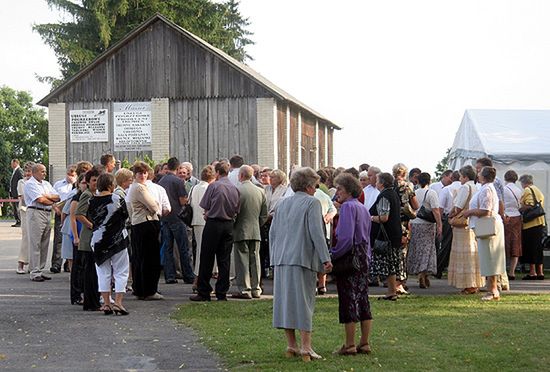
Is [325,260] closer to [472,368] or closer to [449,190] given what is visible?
[472,368]

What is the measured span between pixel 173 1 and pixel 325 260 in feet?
153

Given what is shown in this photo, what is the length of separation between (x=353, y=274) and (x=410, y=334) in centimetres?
176

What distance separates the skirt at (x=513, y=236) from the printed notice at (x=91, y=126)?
21348 millimetres

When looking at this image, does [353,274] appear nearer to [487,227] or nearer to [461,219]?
[487,227]

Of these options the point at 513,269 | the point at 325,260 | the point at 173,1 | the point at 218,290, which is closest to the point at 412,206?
the point at 218,290

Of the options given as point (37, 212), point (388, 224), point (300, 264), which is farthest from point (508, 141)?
point (300, 264)

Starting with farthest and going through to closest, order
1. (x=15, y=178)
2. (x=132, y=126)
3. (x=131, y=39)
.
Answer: (x=131, y=39), (x=132, y=126), (x=15, y=178)

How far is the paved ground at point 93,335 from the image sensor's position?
30.5 feet

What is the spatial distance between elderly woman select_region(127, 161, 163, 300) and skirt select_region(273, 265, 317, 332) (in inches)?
207

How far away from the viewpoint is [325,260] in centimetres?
927

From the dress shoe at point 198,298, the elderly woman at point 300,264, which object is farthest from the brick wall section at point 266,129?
the elderly woman at point 300,264

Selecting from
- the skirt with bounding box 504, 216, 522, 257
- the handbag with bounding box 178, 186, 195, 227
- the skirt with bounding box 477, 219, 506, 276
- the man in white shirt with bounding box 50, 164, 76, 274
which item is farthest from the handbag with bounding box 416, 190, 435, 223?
the man in white shirt with bounding box 50, 164, 76, 274

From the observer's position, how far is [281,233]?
31.1 ft

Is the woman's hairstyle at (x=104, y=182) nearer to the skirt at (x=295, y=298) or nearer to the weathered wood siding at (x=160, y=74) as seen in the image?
the skirt at (x=295, y=298)
